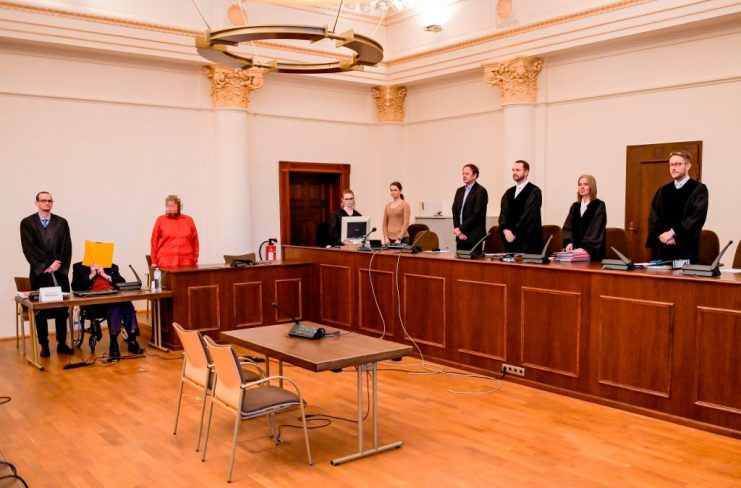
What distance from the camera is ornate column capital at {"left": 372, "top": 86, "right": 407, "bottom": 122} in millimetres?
10969

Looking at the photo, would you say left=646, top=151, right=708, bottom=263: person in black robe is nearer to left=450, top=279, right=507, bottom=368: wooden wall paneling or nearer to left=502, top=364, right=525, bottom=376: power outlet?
left=450, top=279, right=507, bottom=368: wooden wall paneling

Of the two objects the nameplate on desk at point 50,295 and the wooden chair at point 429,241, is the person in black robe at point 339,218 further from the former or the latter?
the nameplate on desk at point 50,295

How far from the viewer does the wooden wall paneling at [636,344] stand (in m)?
4.47

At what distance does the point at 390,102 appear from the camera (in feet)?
36.1

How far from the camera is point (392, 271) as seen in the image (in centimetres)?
661

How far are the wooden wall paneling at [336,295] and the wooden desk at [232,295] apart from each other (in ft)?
0.70

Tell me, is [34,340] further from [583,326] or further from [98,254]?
[583,326]

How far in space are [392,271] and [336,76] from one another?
15.2ft

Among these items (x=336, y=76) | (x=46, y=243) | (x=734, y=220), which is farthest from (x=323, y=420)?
(x=336, y=76)

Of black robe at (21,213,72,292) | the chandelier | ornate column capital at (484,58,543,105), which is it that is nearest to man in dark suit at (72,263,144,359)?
black robe at (21,213,72,292)

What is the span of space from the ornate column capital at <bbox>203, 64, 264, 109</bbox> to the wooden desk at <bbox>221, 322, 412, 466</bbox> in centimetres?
567

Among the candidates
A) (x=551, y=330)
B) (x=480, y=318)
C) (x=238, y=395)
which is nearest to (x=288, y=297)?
(x=480, y=318)

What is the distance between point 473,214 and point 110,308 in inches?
150

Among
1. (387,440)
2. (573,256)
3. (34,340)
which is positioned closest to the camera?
(387,440)
